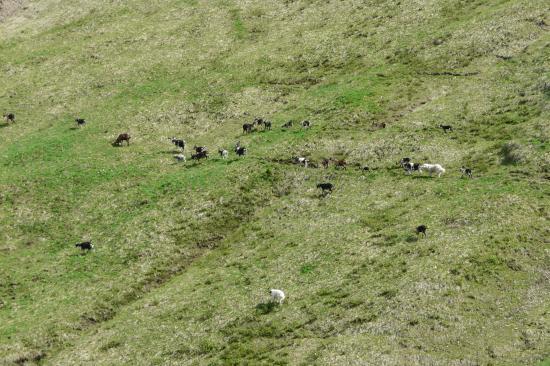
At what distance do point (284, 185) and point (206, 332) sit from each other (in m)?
19.7

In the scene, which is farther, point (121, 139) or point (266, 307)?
point (121, 139)

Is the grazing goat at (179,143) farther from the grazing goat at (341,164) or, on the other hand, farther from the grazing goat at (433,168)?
the grazing goat at (433,168)

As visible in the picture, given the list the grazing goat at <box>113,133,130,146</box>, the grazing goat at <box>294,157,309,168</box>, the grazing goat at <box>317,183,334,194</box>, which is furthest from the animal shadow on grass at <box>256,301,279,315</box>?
the grazing goat at <box>113,133,130,146</box>

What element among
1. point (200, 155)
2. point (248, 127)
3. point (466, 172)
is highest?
point (200, 155)

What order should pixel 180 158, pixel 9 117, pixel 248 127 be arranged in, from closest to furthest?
pixel 180 158 → pixel 248 127 → pixel 9 117

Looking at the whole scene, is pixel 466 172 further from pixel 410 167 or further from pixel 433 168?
pixel 410 167

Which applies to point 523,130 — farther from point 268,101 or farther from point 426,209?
point 268,101

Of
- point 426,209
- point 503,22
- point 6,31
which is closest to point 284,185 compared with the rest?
point 426,209

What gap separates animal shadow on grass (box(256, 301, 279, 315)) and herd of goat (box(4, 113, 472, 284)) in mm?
355

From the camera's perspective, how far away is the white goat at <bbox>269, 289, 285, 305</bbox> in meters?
37.8

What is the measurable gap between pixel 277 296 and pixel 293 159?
21.2m

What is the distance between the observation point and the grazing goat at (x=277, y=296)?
37.8m

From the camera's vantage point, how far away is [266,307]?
37594 millimetres

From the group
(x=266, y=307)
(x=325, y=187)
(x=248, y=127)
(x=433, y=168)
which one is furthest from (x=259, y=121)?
(x=266, y=307)
